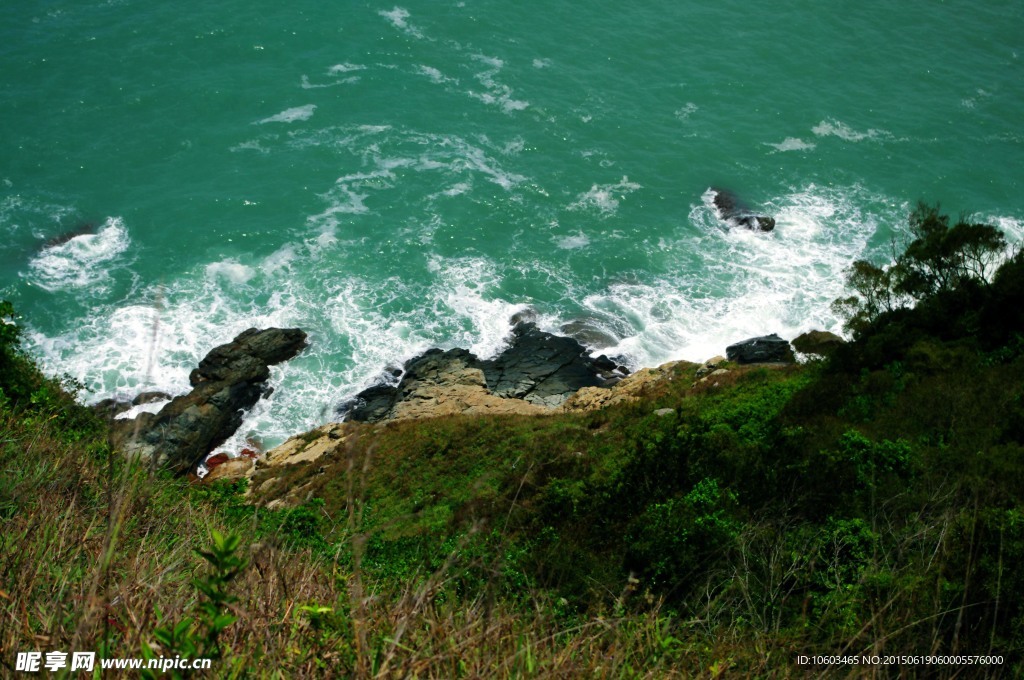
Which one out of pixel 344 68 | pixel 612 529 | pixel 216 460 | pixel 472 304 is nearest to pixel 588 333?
pixel 472 304

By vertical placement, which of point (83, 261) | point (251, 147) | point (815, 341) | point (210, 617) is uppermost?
point (210, 617)

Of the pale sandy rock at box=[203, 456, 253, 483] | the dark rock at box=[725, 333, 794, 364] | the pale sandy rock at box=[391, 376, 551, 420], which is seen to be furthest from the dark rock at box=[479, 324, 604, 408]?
the pale sandy rock at box=[203, 456, 253, 483]

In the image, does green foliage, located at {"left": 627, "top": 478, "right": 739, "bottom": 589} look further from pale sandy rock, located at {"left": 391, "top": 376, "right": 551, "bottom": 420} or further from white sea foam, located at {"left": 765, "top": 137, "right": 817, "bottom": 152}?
white sea foam, located at {"left": 765, "top": 137, "right": 817, "bottom": 152}

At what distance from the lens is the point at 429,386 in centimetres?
3619

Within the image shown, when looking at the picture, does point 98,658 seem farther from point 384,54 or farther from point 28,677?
point 384,54

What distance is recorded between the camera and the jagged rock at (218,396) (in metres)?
33.7

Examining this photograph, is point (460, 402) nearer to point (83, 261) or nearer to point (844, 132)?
point (83, 261)

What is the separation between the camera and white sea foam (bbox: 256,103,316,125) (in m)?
49.6

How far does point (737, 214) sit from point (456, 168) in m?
17.7

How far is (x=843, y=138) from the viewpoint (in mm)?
51844

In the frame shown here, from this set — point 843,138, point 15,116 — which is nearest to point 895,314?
point 843,138

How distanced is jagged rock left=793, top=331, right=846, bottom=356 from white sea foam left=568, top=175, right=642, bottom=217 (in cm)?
1401

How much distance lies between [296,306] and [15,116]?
2441 cm

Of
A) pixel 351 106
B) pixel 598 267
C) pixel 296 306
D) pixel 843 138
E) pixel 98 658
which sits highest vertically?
pixel 98 658
